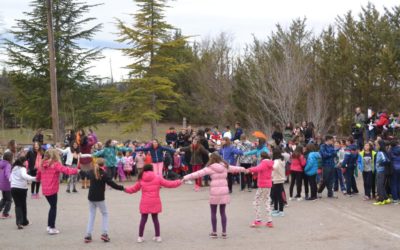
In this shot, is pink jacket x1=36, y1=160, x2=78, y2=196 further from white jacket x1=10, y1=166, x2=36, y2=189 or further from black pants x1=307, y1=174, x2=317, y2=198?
black pants x1=307, y1=174, x2=317, y2=198

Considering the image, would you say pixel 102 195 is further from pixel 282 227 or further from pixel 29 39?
pixel 29 39

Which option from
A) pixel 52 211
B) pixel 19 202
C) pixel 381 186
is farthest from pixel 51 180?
pixel 381 186

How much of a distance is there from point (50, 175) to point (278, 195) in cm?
580

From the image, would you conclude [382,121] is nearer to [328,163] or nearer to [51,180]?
[328,163]

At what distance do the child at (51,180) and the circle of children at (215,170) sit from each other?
0.07 feet

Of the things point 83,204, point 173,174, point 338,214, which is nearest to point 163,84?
point 173,174

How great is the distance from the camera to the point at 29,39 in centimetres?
3716

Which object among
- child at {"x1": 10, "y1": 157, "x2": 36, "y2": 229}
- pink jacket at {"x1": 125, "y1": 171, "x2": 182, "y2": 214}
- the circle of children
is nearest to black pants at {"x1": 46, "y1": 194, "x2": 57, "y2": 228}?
the circle of children

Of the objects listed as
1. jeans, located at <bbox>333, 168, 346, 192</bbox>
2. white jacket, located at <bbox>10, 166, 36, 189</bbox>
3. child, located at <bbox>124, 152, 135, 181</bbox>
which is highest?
white jacket, located at <bbox>10, 166, 36, 189</bbox>

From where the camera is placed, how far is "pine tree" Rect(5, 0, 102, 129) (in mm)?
37062

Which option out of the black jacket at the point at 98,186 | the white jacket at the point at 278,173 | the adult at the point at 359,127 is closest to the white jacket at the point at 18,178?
the black jacket at the point at 98,186

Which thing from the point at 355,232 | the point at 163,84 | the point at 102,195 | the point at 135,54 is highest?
the point at 135,54

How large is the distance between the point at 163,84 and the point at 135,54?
2.98 m

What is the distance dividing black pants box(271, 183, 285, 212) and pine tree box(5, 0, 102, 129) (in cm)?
2630
